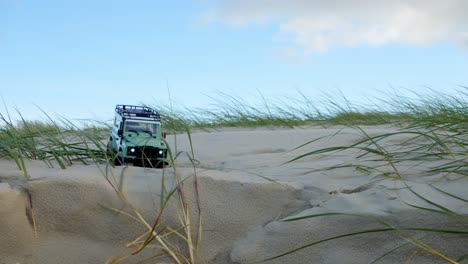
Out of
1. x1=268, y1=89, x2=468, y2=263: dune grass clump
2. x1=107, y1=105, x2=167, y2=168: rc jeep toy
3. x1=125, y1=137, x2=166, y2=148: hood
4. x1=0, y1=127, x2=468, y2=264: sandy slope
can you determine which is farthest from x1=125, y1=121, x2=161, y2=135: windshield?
x1=268, y1=89, x2=468, y2=263: dune grass clump

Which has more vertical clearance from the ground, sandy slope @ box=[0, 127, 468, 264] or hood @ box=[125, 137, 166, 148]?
hood @ box=[125, 137, 166, 148]

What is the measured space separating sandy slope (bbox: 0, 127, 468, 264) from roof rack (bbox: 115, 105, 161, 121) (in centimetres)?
99

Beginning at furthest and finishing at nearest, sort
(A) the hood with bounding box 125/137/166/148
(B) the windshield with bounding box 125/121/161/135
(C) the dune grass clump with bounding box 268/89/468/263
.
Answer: (B) the windshield with bounding box 125/121/161/135 < (A) the hood with bounding box 125/137/166/148 < (C) the dune grass clump with bounding box 268/89/468/263

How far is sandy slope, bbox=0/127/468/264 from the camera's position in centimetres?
184

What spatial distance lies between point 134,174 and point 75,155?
1.91 feet

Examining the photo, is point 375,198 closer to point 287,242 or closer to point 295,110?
point 287,242

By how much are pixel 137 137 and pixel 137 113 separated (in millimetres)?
289

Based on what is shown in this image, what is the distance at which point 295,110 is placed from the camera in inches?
240

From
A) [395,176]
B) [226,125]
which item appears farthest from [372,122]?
[395,176]

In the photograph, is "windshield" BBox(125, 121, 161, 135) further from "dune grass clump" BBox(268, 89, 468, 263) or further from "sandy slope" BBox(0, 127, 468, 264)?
"dune grass clump" BBox(268, 89, 468, 263)

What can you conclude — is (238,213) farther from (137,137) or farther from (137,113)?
(137,113)

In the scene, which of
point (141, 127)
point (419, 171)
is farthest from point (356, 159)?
point (141, 127)

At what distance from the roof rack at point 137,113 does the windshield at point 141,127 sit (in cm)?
5

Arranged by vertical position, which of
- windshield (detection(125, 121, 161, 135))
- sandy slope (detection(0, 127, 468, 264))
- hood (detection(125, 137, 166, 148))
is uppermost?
windshield (detection(125, 121, 161, 135))
